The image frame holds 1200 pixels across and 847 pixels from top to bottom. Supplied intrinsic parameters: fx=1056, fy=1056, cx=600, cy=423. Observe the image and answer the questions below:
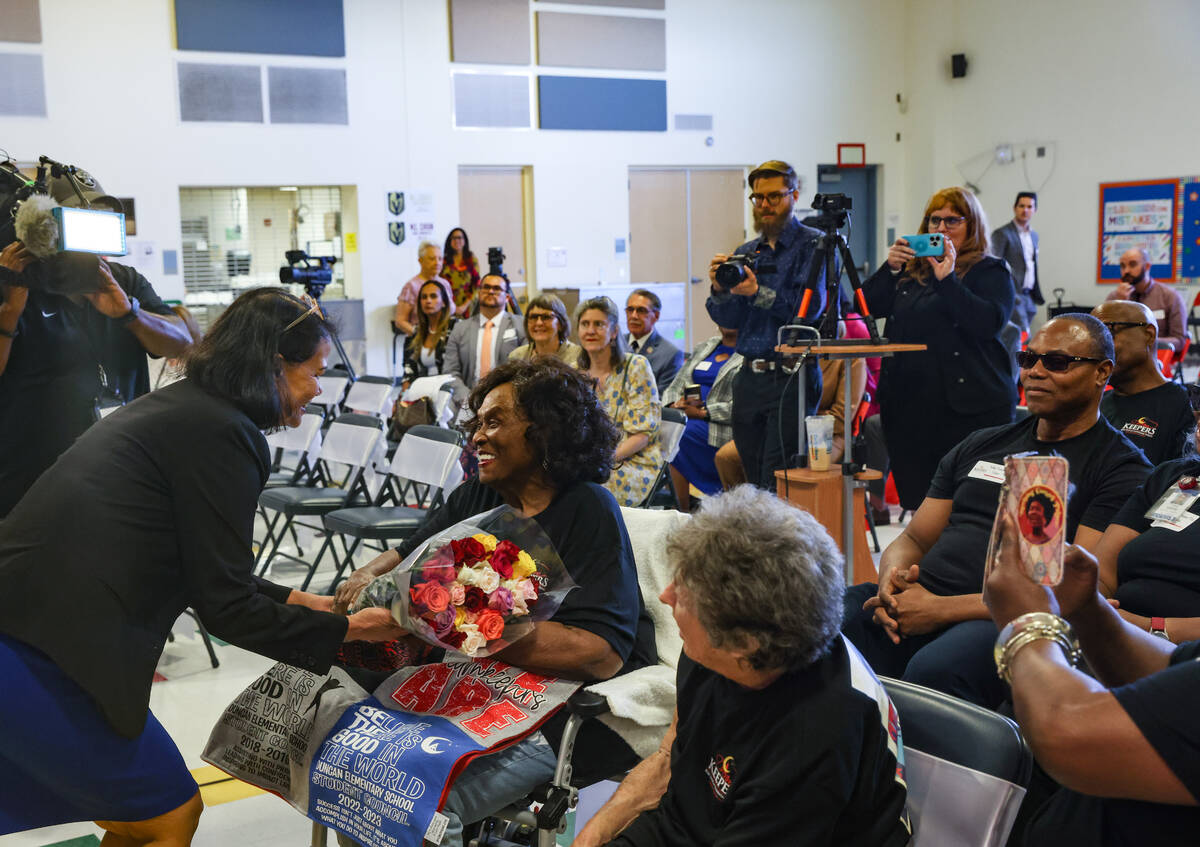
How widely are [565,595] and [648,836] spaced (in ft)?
1.71

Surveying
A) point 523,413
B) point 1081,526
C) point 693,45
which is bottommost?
point 1081,526

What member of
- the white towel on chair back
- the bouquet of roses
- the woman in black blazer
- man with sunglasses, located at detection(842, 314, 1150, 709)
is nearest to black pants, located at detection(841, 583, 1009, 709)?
man with sunglasses, located at detection(842, 314, 1150, 709)

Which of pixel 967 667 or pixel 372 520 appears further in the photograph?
pixel 372 520

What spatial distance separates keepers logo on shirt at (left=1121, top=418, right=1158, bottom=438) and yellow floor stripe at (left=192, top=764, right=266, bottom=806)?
281 centimetres

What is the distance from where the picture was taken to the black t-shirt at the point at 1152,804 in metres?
1.14

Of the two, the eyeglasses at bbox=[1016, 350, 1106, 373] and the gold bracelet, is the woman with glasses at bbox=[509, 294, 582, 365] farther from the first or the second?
the gold bracelet

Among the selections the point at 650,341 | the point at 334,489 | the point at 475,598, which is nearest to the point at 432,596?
the point at 475,598

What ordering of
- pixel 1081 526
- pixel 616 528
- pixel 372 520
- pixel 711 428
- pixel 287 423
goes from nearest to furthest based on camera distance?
pixel 287 423 → pixel 616 528 → pixel 1081 526 → pixel 372 520 → pixel 711 428

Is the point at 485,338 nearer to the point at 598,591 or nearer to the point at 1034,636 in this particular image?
the point at 598,591

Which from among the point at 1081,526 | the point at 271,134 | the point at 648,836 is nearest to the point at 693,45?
the point at 271,134

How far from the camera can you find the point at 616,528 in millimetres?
2254

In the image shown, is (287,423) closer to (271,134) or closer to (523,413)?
(523,413)

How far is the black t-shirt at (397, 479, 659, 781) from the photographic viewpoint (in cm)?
216

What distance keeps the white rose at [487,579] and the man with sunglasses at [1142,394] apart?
2.15 meters
